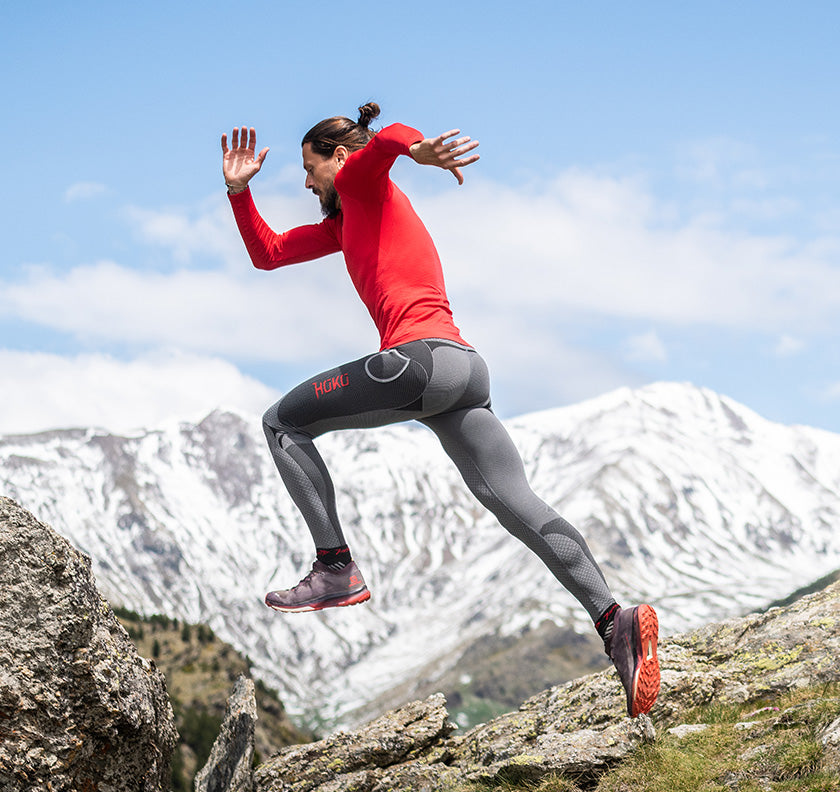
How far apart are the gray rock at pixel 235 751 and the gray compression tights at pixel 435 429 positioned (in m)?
5.42

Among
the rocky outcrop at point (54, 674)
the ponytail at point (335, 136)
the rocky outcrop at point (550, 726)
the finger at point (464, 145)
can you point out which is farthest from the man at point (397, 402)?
the rocky outcrop at point (550, 726)

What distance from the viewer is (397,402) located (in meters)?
7.84

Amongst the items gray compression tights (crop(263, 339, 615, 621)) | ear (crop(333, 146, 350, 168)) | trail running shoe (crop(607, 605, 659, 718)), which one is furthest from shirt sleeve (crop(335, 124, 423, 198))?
trail running shoe (crop(607, 605, 659, 718))

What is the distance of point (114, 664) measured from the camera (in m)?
8.73

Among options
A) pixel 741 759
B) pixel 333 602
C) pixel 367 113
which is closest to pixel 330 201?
pixel 367 113

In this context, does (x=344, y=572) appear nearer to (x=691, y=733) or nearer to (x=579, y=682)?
(x=691, y=733)

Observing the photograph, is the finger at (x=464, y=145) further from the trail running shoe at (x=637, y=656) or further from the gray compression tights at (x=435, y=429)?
the trail running shoe at (x=637, y=656)

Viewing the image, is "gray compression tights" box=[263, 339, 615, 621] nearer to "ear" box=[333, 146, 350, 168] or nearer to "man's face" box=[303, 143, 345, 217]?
"man's face" box=[303, 143, 345, 217]

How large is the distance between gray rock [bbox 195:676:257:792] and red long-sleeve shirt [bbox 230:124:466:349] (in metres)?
7.21

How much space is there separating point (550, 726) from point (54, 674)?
6767 millimetres

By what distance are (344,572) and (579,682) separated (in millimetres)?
6695

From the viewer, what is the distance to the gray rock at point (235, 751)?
12430 millimetres

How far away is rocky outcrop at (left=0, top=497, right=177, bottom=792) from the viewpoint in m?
8.04

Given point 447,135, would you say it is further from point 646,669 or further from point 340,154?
point 646,669
